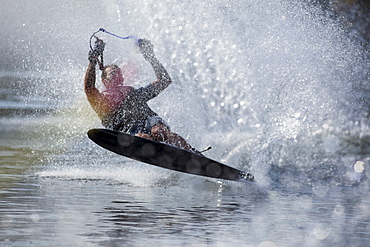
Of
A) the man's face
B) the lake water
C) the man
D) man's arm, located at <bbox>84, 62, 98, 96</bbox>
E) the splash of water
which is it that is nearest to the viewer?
the lake water

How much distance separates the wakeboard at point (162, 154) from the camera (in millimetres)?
9336

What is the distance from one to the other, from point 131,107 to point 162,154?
0.75m

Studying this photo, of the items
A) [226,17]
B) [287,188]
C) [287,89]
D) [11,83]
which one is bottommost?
[287,188]

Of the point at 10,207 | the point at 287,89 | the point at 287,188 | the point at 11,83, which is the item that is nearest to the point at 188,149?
the point at 287,188

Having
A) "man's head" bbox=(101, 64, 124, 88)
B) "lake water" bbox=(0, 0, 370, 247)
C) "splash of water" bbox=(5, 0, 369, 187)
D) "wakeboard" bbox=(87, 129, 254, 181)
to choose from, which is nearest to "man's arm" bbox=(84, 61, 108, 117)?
"man's head" bbox=(101, 64, 124, 88)

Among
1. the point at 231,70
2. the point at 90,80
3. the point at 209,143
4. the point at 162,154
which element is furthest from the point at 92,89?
the point at 231,70

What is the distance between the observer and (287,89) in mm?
13102

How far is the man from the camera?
949 cm

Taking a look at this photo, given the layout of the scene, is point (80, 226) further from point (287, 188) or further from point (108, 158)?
point (108, 158)

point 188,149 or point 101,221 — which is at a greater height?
point 188,149

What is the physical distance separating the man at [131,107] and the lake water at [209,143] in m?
0.73

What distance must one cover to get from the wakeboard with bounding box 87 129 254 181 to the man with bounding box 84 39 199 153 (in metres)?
0.17

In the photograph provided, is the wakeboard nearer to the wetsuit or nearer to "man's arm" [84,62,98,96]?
the wetsuit

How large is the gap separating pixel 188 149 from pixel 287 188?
145 cm
